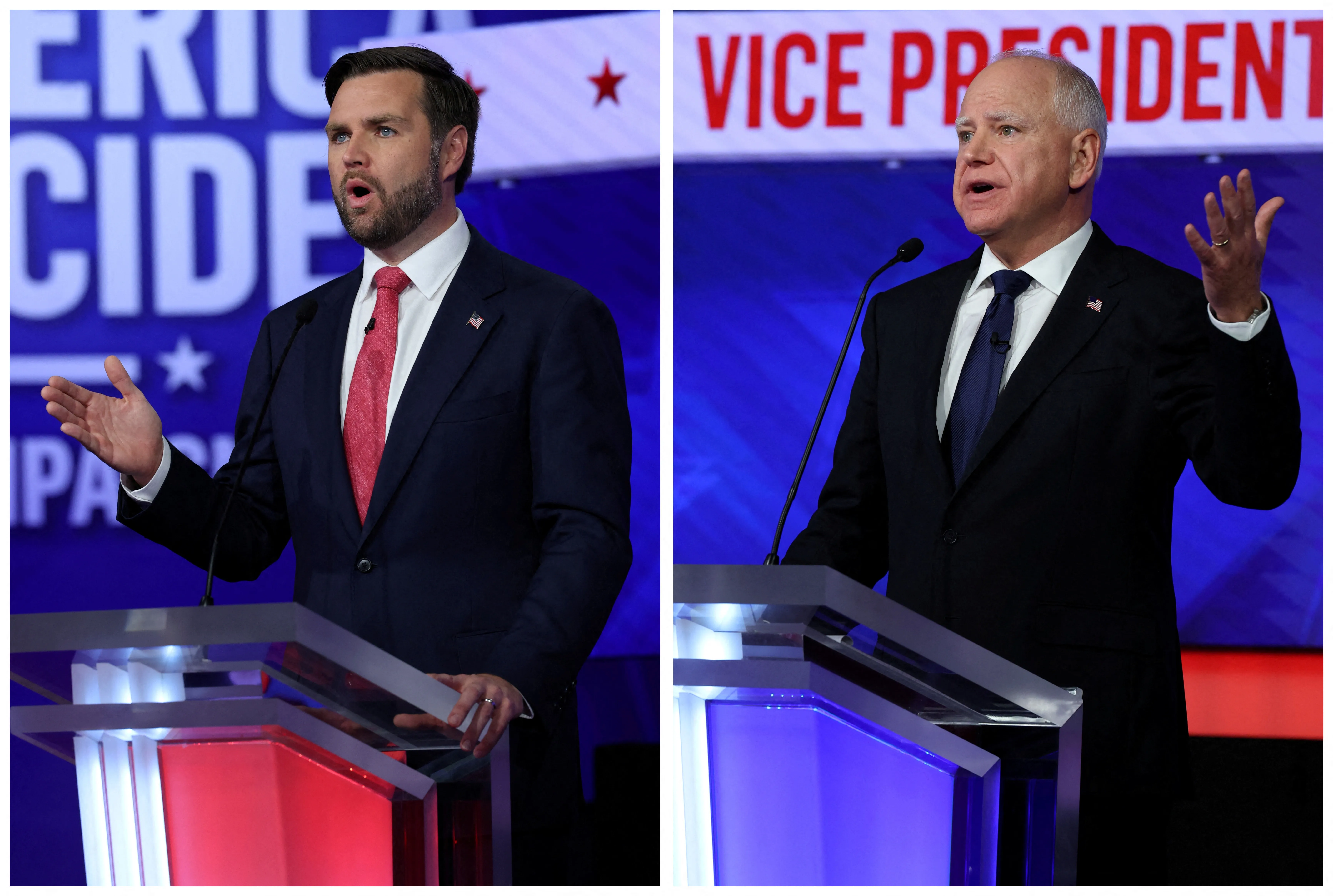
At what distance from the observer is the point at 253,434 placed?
250 centimetres

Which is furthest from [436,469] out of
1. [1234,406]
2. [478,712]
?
[1234,406]

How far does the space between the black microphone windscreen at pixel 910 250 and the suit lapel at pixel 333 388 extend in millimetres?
1100

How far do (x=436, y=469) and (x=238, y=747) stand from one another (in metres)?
0.81

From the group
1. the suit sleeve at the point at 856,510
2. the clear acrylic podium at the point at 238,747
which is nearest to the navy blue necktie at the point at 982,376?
the suit sleeve at the point at 856,510

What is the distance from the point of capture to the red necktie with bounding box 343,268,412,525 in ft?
8.91

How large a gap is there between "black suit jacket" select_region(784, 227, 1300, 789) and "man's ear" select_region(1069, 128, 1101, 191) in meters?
0.18

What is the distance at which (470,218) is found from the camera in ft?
10.8

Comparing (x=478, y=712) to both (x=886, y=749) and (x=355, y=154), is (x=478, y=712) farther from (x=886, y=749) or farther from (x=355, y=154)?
(x=355, y=154)

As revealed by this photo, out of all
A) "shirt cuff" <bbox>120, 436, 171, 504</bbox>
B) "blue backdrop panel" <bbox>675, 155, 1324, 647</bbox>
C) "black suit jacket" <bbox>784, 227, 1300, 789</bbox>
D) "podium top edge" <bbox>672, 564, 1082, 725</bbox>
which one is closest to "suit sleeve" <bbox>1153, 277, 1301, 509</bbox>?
"black suit jacket" <bbox>784, 227, 1300, 789</bbox>

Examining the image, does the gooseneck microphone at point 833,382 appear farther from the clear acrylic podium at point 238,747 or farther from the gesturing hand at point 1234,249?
the clear acrylic podium at point 238,747

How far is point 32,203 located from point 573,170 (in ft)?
4.10

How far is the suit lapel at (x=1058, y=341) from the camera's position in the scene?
2.75 metres

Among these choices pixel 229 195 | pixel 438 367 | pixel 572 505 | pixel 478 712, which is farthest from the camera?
pixel 229 195

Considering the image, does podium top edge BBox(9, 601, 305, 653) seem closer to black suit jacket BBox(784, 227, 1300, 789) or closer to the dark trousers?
black suit jacket BBox(784, 227, 1300, 789)
